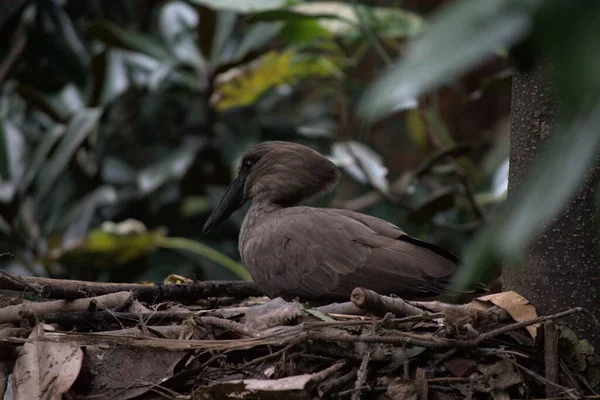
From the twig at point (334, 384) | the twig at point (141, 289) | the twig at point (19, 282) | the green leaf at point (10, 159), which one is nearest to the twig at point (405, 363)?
the twig at point (334, 384)

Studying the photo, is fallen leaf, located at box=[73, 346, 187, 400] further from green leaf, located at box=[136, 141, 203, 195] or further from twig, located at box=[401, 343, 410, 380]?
green leaf, located at box=[136, 141, 203, 195]

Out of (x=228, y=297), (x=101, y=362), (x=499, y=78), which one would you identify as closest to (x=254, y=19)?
(x=499, y=78)

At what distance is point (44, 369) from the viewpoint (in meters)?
1.94

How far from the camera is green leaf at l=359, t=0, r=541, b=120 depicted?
721mm

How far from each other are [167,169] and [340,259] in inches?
84.7

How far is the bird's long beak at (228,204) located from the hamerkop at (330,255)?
19 cm

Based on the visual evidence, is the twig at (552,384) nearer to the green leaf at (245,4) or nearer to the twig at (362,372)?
the twig at (362,372)

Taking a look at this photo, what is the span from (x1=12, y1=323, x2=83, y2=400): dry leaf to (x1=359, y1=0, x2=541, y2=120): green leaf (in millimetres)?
1392

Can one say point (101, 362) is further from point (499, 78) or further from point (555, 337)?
point (499, 78)

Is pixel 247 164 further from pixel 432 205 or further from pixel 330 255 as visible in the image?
pixel 432 205

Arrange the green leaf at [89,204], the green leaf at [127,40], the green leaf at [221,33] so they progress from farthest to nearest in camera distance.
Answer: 1. the green leaf at [221,33]
2. the green leaf at [89,204]
3. the green leaf at [127,40]

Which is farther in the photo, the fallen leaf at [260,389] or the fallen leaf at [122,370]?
the fallen leaf at [122,370]

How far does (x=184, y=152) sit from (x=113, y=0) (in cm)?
135

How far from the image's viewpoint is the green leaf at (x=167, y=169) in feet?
14.6
